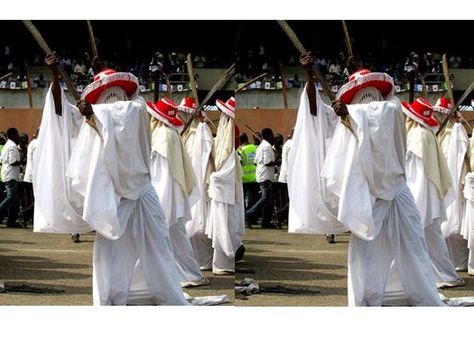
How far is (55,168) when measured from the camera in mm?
7512

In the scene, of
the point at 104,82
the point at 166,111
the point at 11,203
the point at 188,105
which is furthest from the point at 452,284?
the point at 11,203

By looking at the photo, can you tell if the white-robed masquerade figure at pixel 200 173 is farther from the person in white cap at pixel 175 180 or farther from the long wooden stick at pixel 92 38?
the long wooden stick at pixel 92 38

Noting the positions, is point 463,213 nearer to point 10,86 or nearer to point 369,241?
point 369,241

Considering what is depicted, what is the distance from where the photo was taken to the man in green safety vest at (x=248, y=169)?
7762 mm

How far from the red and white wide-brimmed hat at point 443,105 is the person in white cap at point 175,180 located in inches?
72.6

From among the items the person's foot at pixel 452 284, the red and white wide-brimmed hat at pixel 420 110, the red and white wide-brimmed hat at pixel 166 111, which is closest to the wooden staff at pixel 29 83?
the red and white wide-brimmed hat at pixel 166 111

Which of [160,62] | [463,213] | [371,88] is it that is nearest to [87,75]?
[160,62]

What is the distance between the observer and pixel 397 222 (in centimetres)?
772

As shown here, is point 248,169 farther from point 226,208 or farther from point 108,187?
point 108,187

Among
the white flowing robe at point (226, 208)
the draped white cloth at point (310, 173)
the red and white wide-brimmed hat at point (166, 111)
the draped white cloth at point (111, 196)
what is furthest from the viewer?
the red and white wide-brimmed hat at point (166, 111)

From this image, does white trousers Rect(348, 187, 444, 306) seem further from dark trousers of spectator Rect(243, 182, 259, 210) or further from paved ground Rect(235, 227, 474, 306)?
dark trousers of spectator Rect(243, 182, 259, 210)

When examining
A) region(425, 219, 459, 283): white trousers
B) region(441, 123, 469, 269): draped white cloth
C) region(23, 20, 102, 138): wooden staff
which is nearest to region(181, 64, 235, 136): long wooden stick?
region(23, 20, 102, 138): wooden staff

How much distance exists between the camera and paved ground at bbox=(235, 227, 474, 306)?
7.69 m

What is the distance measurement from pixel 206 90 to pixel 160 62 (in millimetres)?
387
